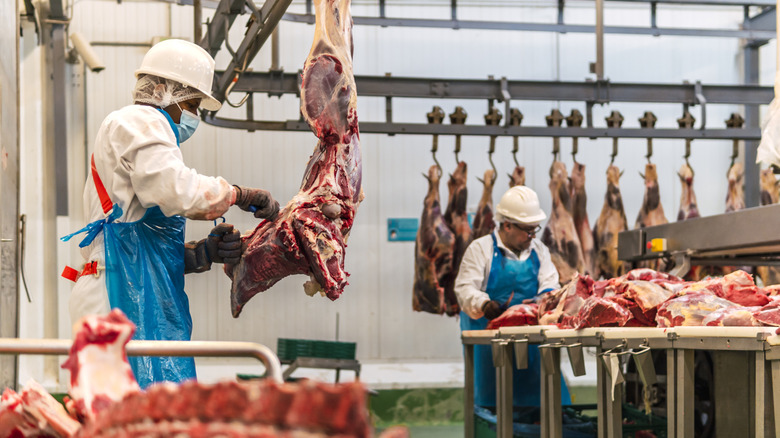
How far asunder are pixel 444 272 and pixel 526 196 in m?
1.18

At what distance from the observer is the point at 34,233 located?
838 centimetres

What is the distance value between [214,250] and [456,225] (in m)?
4.96

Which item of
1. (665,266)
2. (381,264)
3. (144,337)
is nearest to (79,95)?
(381,264)

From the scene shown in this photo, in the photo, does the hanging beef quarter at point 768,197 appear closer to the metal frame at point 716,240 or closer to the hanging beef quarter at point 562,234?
the metal frame at point 716,240

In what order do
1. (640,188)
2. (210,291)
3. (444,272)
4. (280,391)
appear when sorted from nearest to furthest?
(280,391) < (444,272) < (210,291) < (640,188)

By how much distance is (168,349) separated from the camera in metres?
1.75

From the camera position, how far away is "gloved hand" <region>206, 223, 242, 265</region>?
3.53 meters

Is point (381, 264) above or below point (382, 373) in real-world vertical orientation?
above

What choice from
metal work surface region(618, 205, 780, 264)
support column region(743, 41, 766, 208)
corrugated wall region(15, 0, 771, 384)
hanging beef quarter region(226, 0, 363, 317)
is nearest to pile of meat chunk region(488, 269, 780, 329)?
metal work surface region(618, 205, 780, 264)

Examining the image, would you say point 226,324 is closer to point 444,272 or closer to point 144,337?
point 444,272

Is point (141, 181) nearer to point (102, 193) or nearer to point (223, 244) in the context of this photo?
point (102, 193)

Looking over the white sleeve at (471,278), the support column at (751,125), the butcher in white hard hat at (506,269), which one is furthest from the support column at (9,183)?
the support column at (751,125)

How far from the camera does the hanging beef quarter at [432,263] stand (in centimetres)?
802

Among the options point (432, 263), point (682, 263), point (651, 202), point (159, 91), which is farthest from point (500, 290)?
point (159, 91)
